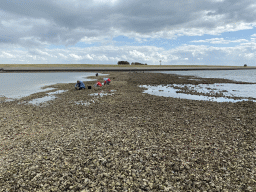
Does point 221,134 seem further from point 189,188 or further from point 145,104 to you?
point 145,104

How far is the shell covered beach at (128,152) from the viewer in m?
6.86

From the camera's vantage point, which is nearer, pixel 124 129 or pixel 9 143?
pixel 9 143

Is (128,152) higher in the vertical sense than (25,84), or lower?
lower

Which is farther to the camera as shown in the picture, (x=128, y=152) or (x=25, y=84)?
(x=25, y=84)

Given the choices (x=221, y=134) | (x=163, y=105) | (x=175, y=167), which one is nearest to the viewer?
(x=175, y=167)

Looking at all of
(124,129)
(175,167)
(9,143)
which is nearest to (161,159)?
(175,167)

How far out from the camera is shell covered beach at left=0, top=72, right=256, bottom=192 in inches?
270

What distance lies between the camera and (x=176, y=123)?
13461 millimetres

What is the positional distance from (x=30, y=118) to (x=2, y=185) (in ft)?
30.9

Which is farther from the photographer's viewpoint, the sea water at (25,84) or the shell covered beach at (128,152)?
the sea water at (25,84)

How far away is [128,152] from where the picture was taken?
8969 mm

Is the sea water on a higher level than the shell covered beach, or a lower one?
higher

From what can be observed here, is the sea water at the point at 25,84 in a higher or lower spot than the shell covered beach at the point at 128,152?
higher

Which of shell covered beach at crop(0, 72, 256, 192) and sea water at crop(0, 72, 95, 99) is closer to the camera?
shell covered beach at crop(0, 72, 256, 192)
